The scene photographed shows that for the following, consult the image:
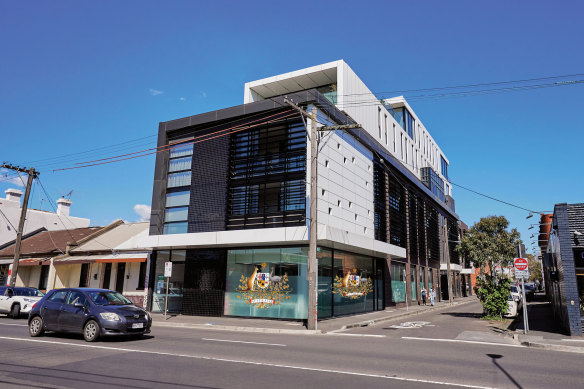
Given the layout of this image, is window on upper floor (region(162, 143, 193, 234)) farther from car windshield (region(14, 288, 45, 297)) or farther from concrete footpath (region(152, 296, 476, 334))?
car windshield (region(14, 288, 45, 297))

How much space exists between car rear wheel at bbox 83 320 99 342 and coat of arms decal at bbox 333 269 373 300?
12972 mm

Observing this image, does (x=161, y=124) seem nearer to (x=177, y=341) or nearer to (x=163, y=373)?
(x=177, y=341)

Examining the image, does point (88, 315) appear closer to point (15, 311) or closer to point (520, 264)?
point (15, 311)

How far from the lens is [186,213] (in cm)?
2341

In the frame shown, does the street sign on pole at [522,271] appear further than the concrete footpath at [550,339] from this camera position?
Yes

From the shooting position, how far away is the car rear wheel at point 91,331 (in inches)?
443

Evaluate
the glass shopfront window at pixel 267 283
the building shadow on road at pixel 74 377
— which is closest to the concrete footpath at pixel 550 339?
the glass shopfront window at pixel 267 283

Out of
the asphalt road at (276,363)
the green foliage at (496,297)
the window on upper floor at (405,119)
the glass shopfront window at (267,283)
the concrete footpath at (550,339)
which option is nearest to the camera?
the asphalt road at (276,363)

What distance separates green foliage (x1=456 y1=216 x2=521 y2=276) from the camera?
23.1 meters

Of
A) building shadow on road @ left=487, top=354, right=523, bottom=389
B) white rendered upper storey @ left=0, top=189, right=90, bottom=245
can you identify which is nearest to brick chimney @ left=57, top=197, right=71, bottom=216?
white rendered upper storey @ left=0, top=189, right=90, bottom=245

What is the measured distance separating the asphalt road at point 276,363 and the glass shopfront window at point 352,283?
A: 9076 mm

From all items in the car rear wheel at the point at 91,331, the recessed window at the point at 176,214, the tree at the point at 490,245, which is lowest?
the car rear wheel at the point at 91,331

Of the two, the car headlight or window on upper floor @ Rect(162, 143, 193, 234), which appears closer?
the car headlight

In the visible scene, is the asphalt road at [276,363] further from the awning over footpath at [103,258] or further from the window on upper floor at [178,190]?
the awning over footpath at [103,258]
